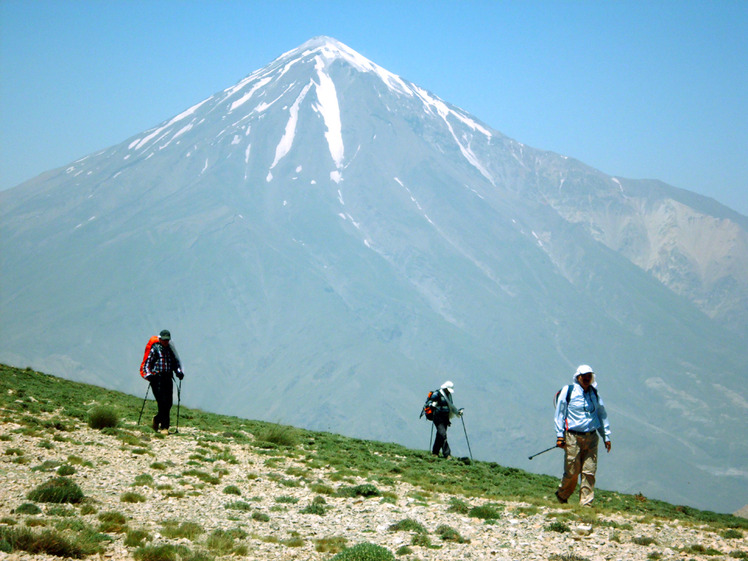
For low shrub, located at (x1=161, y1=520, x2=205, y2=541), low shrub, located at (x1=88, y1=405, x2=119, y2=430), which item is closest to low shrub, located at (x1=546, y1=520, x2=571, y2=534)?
low shrub, located at (x1=161, y1=520, x2=205, y2=541)

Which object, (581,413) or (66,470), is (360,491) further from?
(66,470)

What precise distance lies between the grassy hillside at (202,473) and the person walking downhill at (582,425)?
0.76 metres

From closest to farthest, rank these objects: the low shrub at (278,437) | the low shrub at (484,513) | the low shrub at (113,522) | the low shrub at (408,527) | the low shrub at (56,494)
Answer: the low shrub at (113,522)
the low shrub at (56,494)
the low shrub at (408,527)
the low shrub at (484,513)
the low shrub at (278,437)

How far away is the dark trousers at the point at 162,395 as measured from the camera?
2036cm

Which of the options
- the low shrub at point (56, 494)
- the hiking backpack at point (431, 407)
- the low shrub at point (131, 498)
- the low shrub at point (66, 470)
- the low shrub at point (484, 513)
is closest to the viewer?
the low shrub at point (56, 494)

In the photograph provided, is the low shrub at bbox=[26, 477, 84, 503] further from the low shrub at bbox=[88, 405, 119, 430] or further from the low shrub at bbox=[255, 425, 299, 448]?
the low shrub at bbox=[255, 425, 299, 448]

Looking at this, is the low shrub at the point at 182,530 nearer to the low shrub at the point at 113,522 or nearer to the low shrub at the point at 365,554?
the low shrub at the point at 113,522

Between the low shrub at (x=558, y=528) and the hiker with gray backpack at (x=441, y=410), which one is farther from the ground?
the hiker with gray backpack at (x=441, y=410)

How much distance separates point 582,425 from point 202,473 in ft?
24.5

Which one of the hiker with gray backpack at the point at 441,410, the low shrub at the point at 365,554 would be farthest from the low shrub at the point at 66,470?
the hiker with gray backpack at the point at 441,410

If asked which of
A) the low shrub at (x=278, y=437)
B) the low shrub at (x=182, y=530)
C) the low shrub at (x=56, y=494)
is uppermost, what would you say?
the low shrub at (x=278, y=437)

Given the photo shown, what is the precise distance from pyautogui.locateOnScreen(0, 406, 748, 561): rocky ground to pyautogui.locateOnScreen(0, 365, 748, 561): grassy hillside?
0.06 meters

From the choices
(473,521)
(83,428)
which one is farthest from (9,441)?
(473,521)

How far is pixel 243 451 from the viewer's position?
20.7 meters
